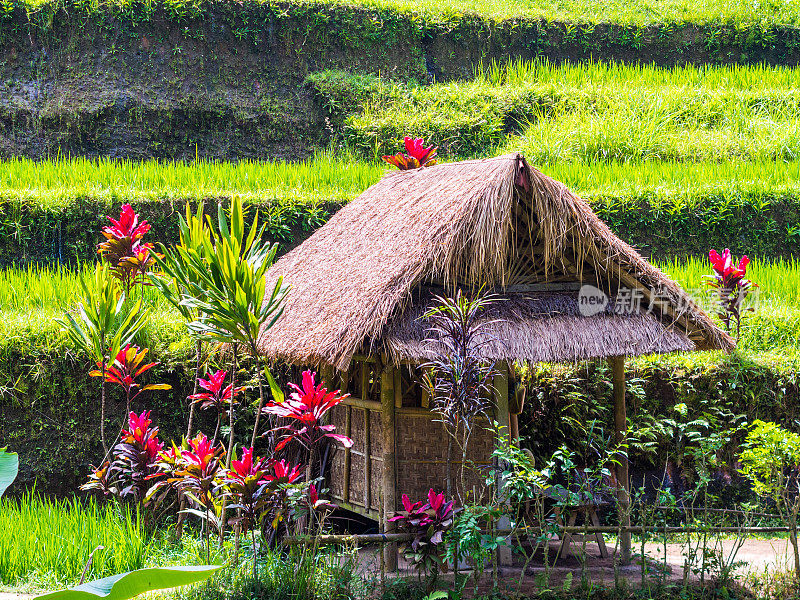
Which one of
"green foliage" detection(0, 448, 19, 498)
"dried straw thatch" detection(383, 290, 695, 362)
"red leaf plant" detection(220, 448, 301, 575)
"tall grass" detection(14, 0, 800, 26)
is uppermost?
"tall grass" detection(14, 0, 800, 26)

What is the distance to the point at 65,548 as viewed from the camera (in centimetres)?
436

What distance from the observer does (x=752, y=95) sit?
11031 mm

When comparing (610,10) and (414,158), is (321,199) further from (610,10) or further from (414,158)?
(610,10)

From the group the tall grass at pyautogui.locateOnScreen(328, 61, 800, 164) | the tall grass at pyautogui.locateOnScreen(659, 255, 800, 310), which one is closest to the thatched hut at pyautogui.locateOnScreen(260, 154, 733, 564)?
the tall grass at pyautogui.locateOnScreen(659, 255, 800, 310)

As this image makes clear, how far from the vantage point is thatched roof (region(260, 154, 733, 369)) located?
4.20m

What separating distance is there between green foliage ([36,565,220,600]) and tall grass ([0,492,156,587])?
3.05 meters

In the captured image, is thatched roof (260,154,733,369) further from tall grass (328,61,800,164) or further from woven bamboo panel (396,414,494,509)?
tall grass (328,61,800,164)

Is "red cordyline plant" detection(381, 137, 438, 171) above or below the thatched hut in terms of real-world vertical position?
above

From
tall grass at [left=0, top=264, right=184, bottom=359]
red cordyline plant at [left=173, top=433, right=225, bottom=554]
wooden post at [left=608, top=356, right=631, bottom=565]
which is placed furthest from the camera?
tall grass at [left=0, top=264, right=184, bottom=359]

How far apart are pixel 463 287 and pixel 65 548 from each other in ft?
9.15

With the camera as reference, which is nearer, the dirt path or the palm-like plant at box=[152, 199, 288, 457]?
the palm-like plant at box=[152, 199, 288, 457]

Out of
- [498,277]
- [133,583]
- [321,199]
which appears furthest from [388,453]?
[321,199]

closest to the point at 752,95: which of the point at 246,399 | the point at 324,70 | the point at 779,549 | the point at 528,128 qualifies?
the point at 528,128

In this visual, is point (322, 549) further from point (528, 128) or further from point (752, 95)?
point (752, 95)
